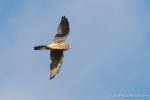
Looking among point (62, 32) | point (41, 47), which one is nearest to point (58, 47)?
point (62, 32)

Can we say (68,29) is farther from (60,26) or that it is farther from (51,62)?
(51,62)

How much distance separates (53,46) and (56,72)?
375cm

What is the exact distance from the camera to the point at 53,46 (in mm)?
50531

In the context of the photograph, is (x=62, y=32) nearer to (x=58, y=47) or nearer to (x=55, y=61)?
(x=58, y=47)

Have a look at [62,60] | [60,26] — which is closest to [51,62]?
[62,60]

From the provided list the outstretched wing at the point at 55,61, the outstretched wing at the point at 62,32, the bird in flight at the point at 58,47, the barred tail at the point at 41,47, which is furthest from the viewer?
the outstretched wing at the point at 62,32

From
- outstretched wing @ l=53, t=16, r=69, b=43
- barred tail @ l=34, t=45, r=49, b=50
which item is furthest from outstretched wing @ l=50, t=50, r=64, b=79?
outstretched wing @ l=53, t=16, r=69, b=43

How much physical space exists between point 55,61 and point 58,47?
1865 millimetres

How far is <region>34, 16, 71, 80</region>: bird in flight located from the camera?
159 ft

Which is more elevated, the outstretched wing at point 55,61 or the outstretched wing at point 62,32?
the outstretched wing at point 62,32

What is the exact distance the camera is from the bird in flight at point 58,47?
159ft

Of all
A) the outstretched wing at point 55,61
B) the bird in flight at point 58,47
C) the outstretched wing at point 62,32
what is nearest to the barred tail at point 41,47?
the bird in flight at point 58,47

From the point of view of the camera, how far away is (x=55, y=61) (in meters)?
49.6

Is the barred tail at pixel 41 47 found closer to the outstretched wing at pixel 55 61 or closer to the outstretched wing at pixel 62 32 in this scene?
the outstretched wing at pixel 55 61
